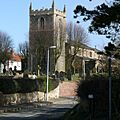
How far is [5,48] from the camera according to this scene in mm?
118375

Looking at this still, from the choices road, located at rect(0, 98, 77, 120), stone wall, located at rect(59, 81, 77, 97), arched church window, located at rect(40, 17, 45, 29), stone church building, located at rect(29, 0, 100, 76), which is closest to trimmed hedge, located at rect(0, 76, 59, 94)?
road, located at rect(0, 98, 77, 120)

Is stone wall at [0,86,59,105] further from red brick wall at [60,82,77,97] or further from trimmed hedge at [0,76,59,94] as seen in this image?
red brick wall at [60,82,77,97]

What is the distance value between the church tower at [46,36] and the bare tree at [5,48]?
5.93 meters

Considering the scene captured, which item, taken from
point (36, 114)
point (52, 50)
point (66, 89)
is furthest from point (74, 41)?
point (36, 114)

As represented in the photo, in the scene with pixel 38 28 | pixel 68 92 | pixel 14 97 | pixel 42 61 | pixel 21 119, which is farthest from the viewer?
pixel 38 28

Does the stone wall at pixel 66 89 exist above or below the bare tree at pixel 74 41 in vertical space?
below

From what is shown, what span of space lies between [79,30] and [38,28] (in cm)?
1641

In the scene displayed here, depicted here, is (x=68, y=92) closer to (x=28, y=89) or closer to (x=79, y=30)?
(x=28, y=89)

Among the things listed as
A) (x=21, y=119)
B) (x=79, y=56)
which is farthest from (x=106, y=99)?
(x=79, y=56)

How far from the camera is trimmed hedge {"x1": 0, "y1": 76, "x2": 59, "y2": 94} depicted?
160 ft

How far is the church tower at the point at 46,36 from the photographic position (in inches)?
4395

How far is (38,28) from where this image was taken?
423 feet

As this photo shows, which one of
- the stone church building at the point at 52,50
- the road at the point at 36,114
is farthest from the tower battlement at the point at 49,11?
the road at the point at 36,114

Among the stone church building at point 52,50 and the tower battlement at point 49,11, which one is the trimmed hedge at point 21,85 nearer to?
the stone church building at point 52,50
